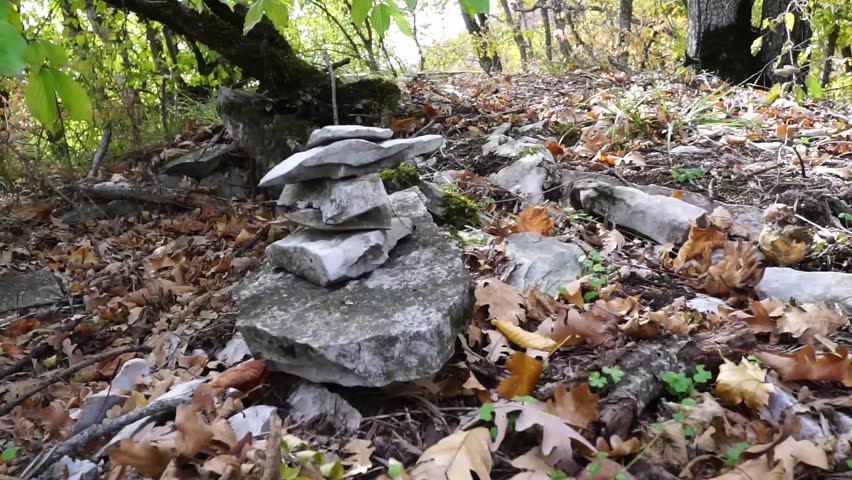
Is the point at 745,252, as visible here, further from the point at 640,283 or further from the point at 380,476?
the point at 380,476

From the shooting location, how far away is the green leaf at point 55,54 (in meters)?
1.51

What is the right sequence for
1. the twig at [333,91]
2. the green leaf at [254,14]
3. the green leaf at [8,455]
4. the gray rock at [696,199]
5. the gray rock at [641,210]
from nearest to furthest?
the green leaf at [8,455] < the green leaf at [254,14] < the gray rock at [641,210] < the gray rock at [696,199] < the twig at [333,91]

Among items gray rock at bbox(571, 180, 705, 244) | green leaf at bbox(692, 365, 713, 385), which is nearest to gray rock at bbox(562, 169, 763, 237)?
gray rock at bbox(571, 180, 705, 244)

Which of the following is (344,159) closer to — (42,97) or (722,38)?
(42,97)

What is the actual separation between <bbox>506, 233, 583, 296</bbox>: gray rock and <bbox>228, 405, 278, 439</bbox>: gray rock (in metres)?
1.21

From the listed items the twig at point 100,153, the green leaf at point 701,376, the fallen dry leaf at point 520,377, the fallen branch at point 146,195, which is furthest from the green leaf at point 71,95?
the twig at point 100,153

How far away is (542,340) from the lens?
2.04 meters

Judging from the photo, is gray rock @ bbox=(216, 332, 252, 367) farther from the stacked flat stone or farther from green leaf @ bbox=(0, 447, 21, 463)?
green leaf @ bbox=(0, 447, 21, 463)

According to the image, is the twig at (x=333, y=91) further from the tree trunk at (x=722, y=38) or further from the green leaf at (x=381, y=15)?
the tree trunk at (x=722, y=38)

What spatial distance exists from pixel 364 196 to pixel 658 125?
3.18 metres

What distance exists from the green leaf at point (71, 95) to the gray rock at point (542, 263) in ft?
5.73

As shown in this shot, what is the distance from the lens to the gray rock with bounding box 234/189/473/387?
179cm

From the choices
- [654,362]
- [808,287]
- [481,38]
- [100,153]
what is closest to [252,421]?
[654,362]

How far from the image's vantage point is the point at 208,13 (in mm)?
4492
